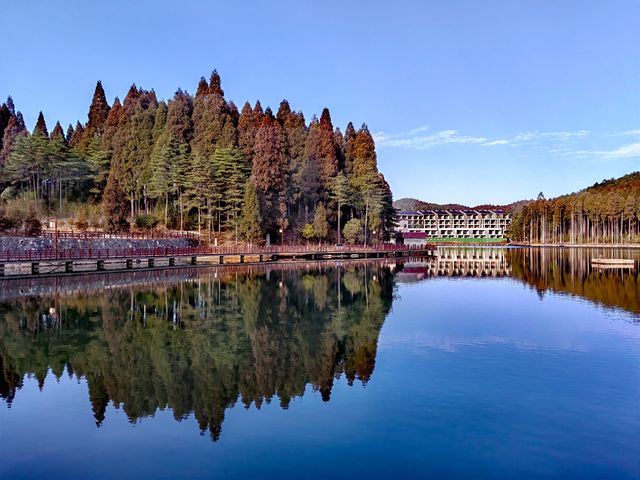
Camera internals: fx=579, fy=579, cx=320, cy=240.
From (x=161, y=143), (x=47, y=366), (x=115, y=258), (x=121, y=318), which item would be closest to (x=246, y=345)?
(x=47, y=366)

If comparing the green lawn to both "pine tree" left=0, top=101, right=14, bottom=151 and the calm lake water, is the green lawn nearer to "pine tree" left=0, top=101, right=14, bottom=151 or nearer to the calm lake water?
"pine tree" left=0, top=101, right=14, bottom=151

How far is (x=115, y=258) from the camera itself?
155ft

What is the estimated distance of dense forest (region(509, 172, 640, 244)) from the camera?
11500cm

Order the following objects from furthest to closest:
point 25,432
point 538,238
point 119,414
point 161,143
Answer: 1. point 538,238
2. point 161,143
3. point 119,414
4. point 25,432

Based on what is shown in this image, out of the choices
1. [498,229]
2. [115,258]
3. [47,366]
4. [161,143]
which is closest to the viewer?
[47,366]

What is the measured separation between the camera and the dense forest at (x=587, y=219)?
115000 mm

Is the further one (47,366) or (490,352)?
(490,352)

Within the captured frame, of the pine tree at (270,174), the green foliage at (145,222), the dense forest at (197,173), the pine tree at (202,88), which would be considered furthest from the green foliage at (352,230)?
the pine tree at (202,88)

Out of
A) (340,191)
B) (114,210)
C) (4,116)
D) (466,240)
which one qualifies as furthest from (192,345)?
(466,240)

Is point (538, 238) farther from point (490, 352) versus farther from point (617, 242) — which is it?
point (490, 352)

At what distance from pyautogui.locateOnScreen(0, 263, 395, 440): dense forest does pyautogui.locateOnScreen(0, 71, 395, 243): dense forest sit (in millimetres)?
28885

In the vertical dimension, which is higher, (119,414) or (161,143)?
(161,143)

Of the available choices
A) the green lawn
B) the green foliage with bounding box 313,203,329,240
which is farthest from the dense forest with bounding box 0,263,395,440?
the green lawn

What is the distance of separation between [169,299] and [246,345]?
12766mm
